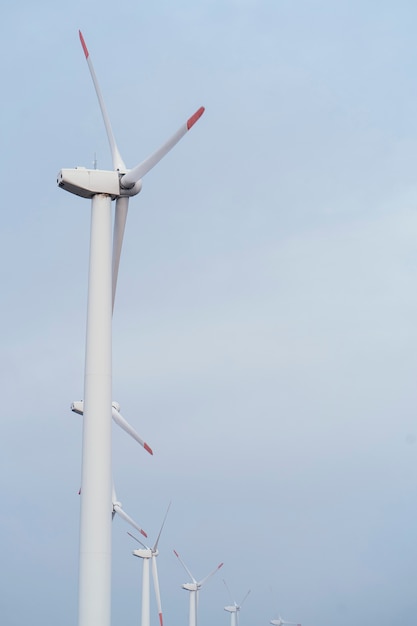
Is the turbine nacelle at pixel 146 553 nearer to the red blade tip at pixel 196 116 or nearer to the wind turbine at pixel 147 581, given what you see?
the wind turbine at pixel 147 581

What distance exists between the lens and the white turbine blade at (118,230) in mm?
37500

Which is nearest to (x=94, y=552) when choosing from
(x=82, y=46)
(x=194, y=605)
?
(x=82, y=46)

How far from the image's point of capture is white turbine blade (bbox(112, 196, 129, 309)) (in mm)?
37500

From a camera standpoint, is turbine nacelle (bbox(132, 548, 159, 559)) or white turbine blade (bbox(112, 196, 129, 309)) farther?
turbine nacelle (bbox(132, 548, 159, 559))

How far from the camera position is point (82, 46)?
3884cm

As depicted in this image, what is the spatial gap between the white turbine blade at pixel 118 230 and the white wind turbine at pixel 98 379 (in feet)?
0.15

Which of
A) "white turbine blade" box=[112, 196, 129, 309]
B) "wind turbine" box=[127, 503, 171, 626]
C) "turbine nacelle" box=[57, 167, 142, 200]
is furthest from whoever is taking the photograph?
"wind turbine" box=[127, 503, 171, 626]

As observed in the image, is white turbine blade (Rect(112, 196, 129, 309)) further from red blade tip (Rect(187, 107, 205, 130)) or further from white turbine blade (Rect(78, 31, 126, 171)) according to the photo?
red blade tip (Rect(187, 107, 205, 130))

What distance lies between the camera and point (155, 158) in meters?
35.7

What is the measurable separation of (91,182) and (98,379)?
22.5ft

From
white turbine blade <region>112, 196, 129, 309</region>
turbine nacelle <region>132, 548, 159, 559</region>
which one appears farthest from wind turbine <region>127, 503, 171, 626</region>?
white turbine blade <region>112, 196, 129, 309</region>

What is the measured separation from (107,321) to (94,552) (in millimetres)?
7384

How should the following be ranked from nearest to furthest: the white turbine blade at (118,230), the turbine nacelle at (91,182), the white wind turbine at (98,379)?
the white wind turbine at (98,379)
the turbine nacelle at (91,182)
the white turbine blade at (118,230)

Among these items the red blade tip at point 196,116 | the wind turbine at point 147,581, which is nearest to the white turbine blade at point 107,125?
the red blade tip at point 196,116
